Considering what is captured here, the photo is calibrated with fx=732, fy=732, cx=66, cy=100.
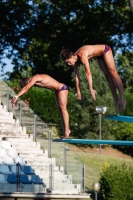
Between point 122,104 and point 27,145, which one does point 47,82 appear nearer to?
point 122,104

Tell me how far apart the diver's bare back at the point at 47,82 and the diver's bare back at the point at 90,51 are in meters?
0.75

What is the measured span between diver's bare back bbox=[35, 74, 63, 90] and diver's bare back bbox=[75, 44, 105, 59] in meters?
0.75

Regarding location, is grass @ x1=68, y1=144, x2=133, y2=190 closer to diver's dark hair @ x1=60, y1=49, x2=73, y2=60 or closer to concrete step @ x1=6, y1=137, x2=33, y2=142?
concrete step @ x1=6, y1=137, x2=33, y2=142

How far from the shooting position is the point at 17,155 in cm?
2447

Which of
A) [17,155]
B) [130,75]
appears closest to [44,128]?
[17,155]

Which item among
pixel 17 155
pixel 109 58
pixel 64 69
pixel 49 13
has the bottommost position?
pixel 17 155

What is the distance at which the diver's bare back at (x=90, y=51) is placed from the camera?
37.7 feet

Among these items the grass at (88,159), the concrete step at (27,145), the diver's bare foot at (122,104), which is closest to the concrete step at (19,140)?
the concrete step at (27,145)

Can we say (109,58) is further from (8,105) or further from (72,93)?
(72,93)

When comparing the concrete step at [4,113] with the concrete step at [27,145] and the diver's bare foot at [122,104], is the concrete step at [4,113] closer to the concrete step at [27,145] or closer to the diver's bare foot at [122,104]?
the concrete step at [27,145]

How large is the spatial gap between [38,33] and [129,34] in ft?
17.7

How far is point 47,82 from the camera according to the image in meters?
12.0

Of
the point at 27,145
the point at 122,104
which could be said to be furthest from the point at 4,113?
the point at 122,104

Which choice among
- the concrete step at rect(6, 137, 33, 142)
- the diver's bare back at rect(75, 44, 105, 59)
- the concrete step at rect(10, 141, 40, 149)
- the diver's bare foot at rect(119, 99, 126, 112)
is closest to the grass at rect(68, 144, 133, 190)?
the concrete step at rect(10, 141, 40, 149)
